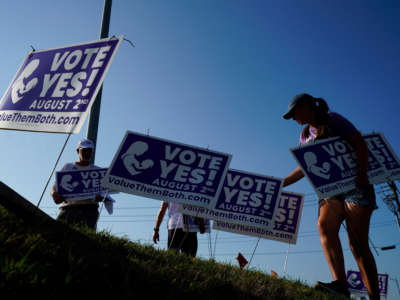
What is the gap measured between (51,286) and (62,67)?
3.05 meters

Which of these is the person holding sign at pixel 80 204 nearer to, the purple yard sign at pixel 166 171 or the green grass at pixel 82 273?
the purple yard sign at pixel 166 171

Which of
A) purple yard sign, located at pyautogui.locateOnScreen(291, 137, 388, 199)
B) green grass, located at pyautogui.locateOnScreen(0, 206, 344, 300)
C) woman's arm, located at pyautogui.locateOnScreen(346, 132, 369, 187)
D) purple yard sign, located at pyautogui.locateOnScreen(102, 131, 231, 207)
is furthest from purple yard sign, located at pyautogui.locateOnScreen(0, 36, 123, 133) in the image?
woman's arm, located at pyautogui.locateOnScreen(346, 132, 369, 187)

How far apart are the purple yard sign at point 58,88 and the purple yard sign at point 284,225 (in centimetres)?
481

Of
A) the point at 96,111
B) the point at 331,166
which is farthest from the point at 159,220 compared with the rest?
the point at 331,166

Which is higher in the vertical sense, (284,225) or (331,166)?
(284,225)

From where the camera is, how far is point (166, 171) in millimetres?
5496

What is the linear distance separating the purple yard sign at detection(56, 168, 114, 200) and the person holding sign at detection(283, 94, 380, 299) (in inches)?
139

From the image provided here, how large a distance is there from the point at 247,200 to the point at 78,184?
11.1 feet

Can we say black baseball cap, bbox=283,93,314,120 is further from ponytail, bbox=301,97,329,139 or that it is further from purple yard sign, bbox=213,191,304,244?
purple yard sign, bbox=213,191,304,244

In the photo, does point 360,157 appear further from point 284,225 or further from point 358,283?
point 358,283

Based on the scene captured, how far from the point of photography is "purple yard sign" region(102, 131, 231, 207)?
524 centimetres

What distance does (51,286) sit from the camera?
1.60 metres

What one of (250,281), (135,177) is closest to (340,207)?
(250,281)

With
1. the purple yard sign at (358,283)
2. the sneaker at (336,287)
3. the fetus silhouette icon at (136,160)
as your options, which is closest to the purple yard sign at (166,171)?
the fetus silhouette icon at (136,160)
